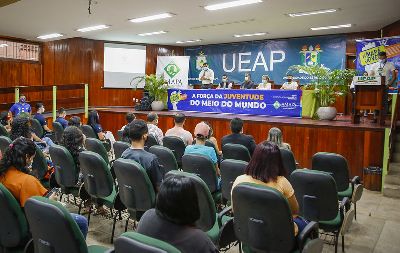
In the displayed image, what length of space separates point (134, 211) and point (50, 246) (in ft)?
4.20

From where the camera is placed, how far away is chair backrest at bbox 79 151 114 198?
321 cm

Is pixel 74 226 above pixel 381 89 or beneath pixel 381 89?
beneath

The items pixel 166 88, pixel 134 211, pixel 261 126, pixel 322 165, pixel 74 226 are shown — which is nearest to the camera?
pixel 74 226

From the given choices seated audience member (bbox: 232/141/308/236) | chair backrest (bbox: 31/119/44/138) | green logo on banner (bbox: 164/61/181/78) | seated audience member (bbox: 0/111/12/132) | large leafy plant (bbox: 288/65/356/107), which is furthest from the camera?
green logo on banner (bbox: 164/61/181/78)

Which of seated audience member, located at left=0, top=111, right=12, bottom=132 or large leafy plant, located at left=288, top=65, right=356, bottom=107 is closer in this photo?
large leafy plant, located at left=288, top=65, right=356, bottom=107

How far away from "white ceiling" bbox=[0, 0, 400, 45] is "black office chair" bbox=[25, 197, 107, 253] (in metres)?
5.95

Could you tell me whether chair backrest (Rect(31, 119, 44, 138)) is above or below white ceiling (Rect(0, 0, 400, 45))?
below

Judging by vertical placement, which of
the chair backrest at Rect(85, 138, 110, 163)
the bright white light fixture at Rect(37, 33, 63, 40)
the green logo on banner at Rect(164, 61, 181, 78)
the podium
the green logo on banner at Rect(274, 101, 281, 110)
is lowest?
the chair backrest at Rect(85, 138, 110, 163)

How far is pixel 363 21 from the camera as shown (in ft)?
29.9

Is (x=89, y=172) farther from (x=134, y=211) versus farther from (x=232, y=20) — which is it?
(x=232, y=20)

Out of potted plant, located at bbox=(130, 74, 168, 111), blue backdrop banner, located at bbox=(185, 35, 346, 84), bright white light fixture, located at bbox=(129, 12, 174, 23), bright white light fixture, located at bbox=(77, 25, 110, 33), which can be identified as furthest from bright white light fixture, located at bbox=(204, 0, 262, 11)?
blue backdrop banner, located at bbox=(185, 35, 346, 84)

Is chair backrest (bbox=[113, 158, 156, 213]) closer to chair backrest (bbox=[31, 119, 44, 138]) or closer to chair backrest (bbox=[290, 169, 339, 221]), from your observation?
chair backrest (bbox=[290, 169, 339, 221])

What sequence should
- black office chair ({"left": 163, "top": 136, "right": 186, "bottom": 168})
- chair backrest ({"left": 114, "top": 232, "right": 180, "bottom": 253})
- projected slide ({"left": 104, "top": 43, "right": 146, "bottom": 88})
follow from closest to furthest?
chair backrest ({"left": 114, "top": 232, "right": 180, "bottom": 253}), black office chair ({"left": 163, "top": 136, "right": 186, "bottom": 168}), projected slide ({"left": 104, "top": 43, "right": 146, "bottom": 88})

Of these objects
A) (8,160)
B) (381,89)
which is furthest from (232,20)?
(8,160)
